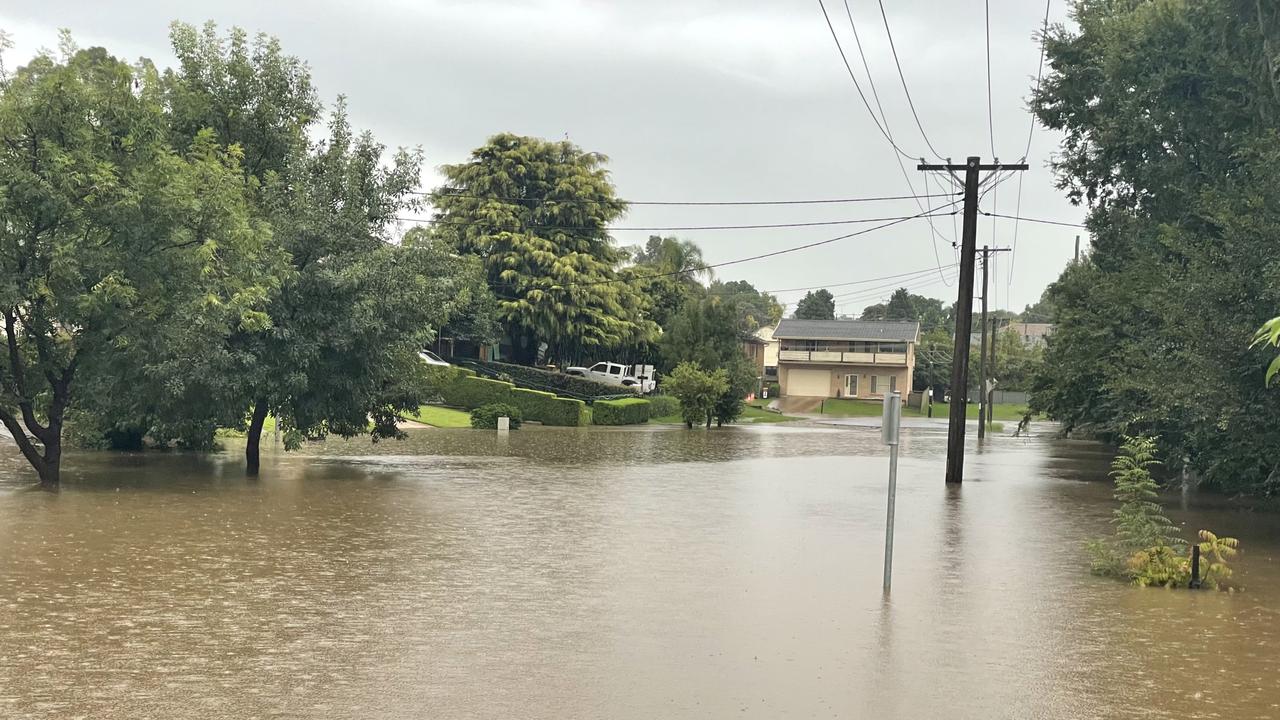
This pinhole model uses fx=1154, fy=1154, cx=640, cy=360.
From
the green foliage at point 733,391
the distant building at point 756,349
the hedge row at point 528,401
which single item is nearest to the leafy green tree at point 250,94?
the hedge row at point 528,401

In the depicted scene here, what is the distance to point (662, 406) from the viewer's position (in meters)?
60.7

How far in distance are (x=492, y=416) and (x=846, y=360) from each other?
177ft

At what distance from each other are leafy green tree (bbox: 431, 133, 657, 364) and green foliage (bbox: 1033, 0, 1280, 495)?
30.8m

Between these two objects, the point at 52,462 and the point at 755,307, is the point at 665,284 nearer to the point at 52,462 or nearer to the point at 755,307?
the point at 52,462

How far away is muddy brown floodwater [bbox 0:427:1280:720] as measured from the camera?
8.10 metres

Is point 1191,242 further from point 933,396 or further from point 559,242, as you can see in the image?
point 933,396

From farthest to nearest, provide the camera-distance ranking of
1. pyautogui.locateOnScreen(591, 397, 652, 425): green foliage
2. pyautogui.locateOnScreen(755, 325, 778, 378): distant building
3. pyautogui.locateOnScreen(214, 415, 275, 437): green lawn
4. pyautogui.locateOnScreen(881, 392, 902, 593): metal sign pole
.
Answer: pyautogui.locateOnScreen(755, 325, 778, 378): distant building < pyautogui.locateOnScreen(591, 397, 652, 425): green foliage < pyautogui.locateOnScreen(214, 415, 275, 437): green lawn < pyautogui.locateOnScreen(881, 392, 902, 593): metal sign pole

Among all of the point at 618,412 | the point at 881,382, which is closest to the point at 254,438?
the point at 618,412

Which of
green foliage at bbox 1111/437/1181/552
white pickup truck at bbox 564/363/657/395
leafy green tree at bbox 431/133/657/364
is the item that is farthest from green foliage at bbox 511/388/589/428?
green foliage at bbox 1111/437/1181/552

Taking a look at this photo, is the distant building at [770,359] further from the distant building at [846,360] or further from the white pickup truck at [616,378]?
the white pickup truck at [616,378]

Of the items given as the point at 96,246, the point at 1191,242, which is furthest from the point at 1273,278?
→ the point at 96,246

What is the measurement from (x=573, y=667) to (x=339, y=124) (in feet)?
63.0

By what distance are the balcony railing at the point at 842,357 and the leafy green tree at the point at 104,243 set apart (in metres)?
76.3

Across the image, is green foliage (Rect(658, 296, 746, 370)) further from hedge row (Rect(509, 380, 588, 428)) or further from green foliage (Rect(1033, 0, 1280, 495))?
green foliage (Rect(1033, 0, 1280, 495))
